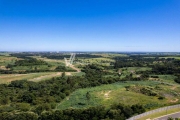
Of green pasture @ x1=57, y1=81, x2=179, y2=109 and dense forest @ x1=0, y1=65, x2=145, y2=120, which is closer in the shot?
dense forest @ x1=0, y1=65, x2=145, y2=120

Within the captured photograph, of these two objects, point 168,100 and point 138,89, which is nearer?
point 168,100

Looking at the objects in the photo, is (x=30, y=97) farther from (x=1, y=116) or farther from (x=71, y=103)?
(x=1, y=116)

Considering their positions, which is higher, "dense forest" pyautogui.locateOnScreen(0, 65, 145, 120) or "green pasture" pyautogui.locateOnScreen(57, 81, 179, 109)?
"dense forest" pyautogui.locateOnScreen(0, 65, 145, 120)

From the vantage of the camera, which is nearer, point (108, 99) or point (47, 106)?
point (47, 106)

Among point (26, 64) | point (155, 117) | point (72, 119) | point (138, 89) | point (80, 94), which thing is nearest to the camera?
point (72, 119)

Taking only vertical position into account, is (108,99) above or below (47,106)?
below

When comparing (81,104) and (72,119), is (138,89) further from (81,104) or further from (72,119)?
(72,119)

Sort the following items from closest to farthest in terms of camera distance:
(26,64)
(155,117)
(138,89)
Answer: (155,117) < (138,89) < (26,64)

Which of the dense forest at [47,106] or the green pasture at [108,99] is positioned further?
the green pasture at [108,99]

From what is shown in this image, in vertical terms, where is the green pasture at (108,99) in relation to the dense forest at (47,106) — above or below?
below

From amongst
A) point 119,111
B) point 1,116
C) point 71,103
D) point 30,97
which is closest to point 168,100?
point 119,111
